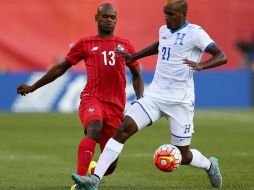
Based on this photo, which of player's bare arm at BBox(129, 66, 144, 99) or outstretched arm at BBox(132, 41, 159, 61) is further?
player's bare arm at BBox(129, 66, 144, 99)

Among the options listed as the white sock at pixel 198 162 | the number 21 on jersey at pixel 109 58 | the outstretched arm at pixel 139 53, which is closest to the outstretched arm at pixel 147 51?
the outstretched arm at pixel 139 53

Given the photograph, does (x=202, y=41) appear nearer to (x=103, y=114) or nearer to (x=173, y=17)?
(x=173, y=17)

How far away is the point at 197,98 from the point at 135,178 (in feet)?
53.0

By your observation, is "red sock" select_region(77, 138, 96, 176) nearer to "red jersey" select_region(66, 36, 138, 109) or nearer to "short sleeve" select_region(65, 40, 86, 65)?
"red jersey" select_region(66, 36, 138, 109)

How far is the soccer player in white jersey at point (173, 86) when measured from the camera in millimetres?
9727

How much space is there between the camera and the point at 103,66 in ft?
34.2

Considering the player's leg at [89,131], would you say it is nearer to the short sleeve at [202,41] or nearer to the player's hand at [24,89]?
the player's hand at [24,89]

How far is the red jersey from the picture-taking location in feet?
34.2

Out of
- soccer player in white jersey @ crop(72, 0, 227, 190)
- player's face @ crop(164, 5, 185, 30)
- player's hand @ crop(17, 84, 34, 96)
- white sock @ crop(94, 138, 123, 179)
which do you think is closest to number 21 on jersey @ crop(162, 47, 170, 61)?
soccer player in white jersey @ crop(72, 0, 227, 190)

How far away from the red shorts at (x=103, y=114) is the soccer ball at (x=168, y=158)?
0.78 metres

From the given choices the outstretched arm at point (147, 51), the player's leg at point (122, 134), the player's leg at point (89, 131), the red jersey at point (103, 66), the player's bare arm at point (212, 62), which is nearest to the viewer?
the player's bare arm at point (212, 62)

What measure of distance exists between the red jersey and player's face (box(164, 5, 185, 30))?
32.8 inches

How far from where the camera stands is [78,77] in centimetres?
2619

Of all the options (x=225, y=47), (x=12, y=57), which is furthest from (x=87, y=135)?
(x=225, y=47)
